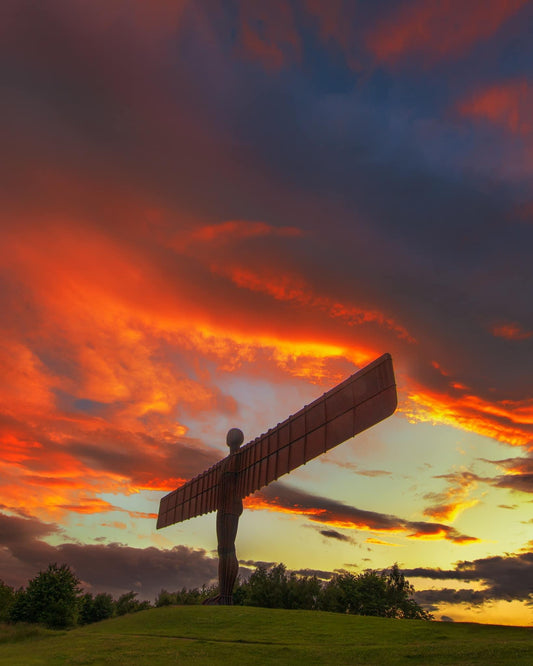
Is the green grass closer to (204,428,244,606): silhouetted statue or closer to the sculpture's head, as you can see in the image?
(204,428,244,606): silhouetted statue

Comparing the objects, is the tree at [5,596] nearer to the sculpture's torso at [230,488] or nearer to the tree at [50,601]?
the tree at [50,601]

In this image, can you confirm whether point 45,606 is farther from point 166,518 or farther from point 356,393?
point 356,393

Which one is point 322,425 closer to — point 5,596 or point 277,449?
point 277,449

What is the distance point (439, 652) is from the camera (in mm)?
15305

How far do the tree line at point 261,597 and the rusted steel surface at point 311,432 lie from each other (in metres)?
13.8

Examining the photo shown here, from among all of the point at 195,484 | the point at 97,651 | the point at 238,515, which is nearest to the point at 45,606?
the point at 195,484

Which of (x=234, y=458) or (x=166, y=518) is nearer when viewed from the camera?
(x=234, y=458)

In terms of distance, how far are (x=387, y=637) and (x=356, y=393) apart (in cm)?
854

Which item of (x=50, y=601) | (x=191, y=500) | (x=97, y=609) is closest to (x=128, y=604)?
(x=97, y=609)

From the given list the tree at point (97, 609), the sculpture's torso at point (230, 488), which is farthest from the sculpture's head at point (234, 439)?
the tree at point (97, 609)

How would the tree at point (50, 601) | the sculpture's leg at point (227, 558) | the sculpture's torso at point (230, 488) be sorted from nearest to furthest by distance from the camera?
the sculpture's leg at point (227, 558), the sculpture's torso at point (230, 488), the tree at point (50, 601)

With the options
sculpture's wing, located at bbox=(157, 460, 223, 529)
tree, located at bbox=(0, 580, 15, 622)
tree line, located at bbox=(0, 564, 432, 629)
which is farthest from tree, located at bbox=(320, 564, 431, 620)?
tree, located at bbox=(0, 580, 15, 622)

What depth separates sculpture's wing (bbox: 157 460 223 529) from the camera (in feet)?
98.8

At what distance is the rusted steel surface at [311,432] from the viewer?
19750 mm
